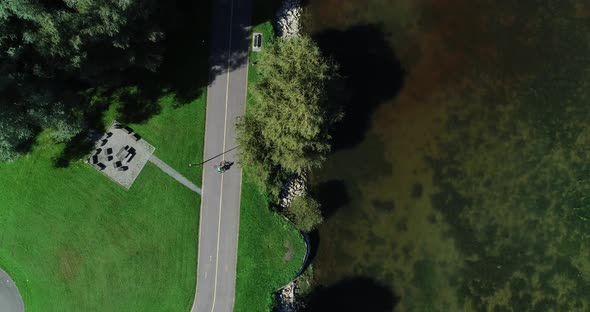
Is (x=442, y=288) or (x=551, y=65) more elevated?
(x=551, y=65)

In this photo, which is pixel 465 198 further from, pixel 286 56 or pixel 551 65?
pixel 286 56

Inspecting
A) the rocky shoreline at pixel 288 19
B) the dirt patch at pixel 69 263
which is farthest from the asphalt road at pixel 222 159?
Result: the dirt patch at pixel 69 263

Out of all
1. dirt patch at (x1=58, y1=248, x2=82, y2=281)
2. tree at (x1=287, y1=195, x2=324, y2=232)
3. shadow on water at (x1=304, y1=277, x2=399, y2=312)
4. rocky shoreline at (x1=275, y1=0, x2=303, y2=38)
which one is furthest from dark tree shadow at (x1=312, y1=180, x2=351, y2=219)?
dirt patch at (x1=58, y1=248, x2=82, y2=281)

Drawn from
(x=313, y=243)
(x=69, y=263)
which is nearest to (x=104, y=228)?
(x=69, y=263)

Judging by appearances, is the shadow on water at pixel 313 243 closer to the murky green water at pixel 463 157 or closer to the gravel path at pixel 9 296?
the murky green water at pixel 463 157

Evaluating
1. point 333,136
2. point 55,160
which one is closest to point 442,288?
point 333,136

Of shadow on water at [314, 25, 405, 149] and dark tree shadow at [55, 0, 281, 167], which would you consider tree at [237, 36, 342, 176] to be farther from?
dark tree shadow at [55, 0, 281, 167]
